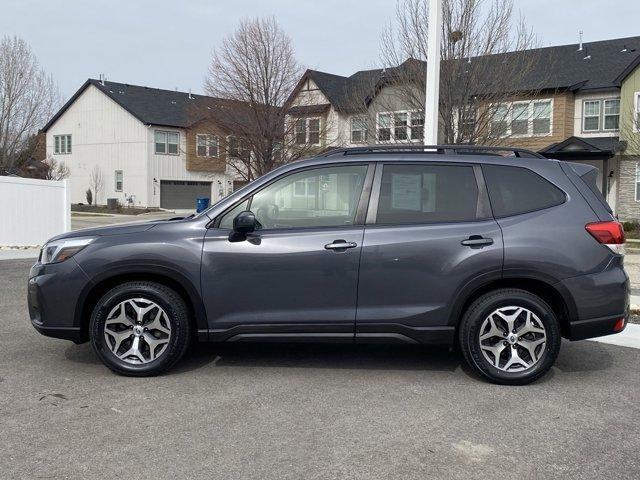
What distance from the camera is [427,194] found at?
5418 mm

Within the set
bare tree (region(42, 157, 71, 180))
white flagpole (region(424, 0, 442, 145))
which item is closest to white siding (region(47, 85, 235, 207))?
bare tree (region(42, 157, 71, 180))

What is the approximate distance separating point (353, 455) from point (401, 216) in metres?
2.15

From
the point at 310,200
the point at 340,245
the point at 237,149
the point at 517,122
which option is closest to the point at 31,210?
the point at 237,149

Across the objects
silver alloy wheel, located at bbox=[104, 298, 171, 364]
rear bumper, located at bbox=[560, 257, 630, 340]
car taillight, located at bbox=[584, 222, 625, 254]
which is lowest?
silver alloy wheel, located at bbox=[104, 298, 171, 364]

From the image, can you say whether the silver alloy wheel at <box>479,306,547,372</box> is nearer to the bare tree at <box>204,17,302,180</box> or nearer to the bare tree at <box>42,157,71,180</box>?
the bare tree at <box>204,17,302,180</box>

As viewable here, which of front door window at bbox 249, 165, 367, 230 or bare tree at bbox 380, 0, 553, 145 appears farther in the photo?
bare tree at bbox 380, 0, 553, 145

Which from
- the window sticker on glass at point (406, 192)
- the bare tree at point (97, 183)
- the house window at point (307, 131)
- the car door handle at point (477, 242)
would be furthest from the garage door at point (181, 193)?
the car door handle at point (477, 242)

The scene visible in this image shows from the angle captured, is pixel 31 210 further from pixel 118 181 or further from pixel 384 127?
pixel 118 181

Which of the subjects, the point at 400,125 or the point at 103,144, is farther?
the point at 103,144

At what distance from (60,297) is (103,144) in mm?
42099

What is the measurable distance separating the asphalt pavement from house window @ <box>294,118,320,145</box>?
20.7 meters

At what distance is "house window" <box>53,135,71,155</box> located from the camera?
46938mm

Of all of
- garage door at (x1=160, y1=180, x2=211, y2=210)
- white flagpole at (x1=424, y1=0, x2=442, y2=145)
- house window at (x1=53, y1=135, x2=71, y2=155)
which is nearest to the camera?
white flagpole at (x1=424, y1=0, x2=442, y2=145)

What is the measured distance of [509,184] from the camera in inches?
214
